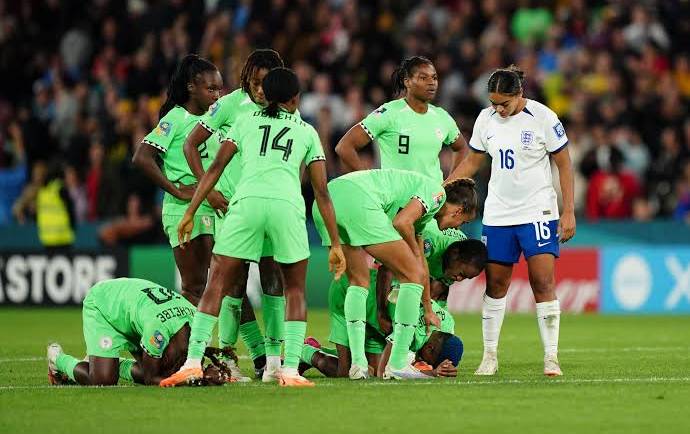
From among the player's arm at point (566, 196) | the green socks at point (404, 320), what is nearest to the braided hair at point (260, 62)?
the green socks at point (404, 320)

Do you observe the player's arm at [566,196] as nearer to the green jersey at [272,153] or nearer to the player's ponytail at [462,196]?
the player's ponytail at [462,196]

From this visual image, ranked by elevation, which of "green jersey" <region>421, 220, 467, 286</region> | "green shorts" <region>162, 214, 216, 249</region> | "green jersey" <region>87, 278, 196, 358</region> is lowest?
"green jersey" <region>87, 278, 196, 358</region>

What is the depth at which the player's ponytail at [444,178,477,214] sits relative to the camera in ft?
35.6

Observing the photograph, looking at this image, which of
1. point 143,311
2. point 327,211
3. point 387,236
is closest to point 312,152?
point 327,211

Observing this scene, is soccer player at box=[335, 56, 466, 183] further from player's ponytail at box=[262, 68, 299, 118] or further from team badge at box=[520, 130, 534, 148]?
player's ponytail at box=[262, 68, 299, 118]

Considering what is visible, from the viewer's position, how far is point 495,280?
11.2 m

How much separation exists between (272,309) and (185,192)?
4.29ft

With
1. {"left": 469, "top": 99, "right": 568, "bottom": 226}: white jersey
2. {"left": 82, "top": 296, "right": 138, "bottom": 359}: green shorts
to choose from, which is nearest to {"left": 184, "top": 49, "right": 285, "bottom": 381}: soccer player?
{"left": 82, "top": 296, "right": 138, "bottom": 359}: green shorts

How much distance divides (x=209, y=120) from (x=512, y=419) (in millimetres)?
3972

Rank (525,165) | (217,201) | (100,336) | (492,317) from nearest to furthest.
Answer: (100,336) < (217,201) < (525,165) < (492,317)

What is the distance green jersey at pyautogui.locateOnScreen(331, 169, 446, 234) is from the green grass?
1278 mm

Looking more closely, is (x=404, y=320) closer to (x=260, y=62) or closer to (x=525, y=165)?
(x=525, y=165)

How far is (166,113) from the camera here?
38.4ft

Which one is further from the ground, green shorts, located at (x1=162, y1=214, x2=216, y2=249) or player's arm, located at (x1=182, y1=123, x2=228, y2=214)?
player's arm, located at (x1=182, y1=123, x2=228, y2=214)
